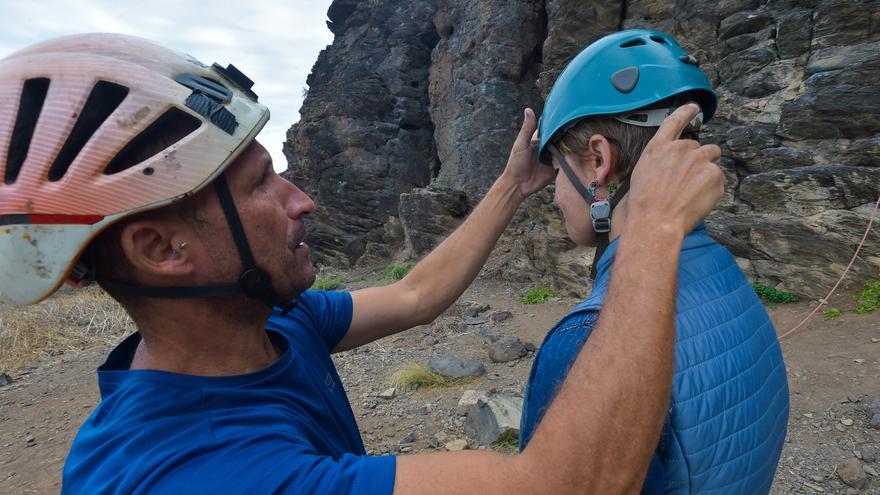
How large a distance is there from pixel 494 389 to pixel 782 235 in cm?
492

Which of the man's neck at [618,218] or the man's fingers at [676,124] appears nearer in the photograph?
the man's fingers at [676,124]

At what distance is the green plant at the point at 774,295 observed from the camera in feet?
22.8

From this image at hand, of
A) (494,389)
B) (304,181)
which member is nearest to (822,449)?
(494,389)

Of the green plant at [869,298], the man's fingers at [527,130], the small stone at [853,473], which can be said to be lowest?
the small stone at [853,473]

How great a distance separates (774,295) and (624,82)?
679cm

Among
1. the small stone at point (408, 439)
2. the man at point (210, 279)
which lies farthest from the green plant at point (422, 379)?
the man at point (210, 279)

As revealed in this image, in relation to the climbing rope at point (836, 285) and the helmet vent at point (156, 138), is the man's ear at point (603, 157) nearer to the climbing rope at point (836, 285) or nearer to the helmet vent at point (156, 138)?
the helmet vent at point (156, 138)

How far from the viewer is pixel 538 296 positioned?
1073cm

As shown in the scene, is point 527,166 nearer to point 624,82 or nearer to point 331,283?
point 624,82

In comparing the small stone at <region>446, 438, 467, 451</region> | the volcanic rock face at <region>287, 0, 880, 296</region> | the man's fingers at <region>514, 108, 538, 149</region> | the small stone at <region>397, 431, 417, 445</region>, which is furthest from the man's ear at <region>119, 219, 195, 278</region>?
the volcanic rock face at <region>287, 0, 880, 296</region>

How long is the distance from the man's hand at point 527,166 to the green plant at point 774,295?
5.95 m

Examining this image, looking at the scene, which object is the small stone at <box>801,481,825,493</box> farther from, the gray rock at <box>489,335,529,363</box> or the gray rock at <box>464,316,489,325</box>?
the gray rock at <box>464,316,489,325</box>

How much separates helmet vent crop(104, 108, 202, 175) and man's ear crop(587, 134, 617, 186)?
1.46 metres

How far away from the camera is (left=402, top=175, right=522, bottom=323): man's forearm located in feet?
8.97
